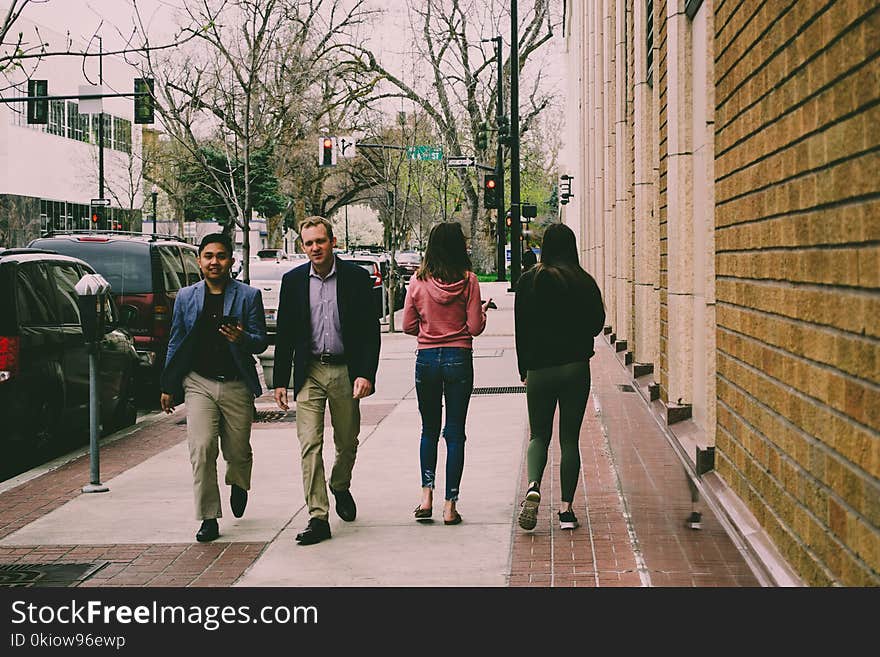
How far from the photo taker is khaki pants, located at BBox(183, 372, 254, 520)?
7.20 metres

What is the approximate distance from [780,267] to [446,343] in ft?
8.21

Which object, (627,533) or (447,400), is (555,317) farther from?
(627,533)

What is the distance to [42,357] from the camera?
402 inches

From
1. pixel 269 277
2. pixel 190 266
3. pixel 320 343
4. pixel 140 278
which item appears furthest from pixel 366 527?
pixel 269 277

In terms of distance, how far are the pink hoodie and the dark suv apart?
Result: 762cm

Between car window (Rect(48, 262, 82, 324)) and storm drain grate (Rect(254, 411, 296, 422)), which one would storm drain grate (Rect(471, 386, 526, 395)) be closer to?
storm drain grate (Rect(254, 411, 296, 422))

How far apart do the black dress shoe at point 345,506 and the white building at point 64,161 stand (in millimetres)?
47149

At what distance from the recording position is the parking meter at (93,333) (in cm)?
877

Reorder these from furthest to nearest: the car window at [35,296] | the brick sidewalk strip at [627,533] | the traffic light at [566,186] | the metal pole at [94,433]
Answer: the traffic light at [566,186] < the car window at [35,296] < the metal pole at [94,433] < the brick sidewalk strip at [627,533]

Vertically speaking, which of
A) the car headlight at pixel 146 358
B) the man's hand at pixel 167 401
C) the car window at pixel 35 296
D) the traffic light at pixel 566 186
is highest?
the traffic light at pixel 566 186

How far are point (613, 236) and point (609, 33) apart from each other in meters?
3.24

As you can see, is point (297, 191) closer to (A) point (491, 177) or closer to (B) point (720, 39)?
(A) point (491, 177)

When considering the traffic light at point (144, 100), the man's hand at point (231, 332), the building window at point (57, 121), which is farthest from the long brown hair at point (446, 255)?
the building window at point (57, 121)

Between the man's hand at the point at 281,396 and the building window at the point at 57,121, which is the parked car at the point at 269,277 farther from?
the building window at the point at 57,121
